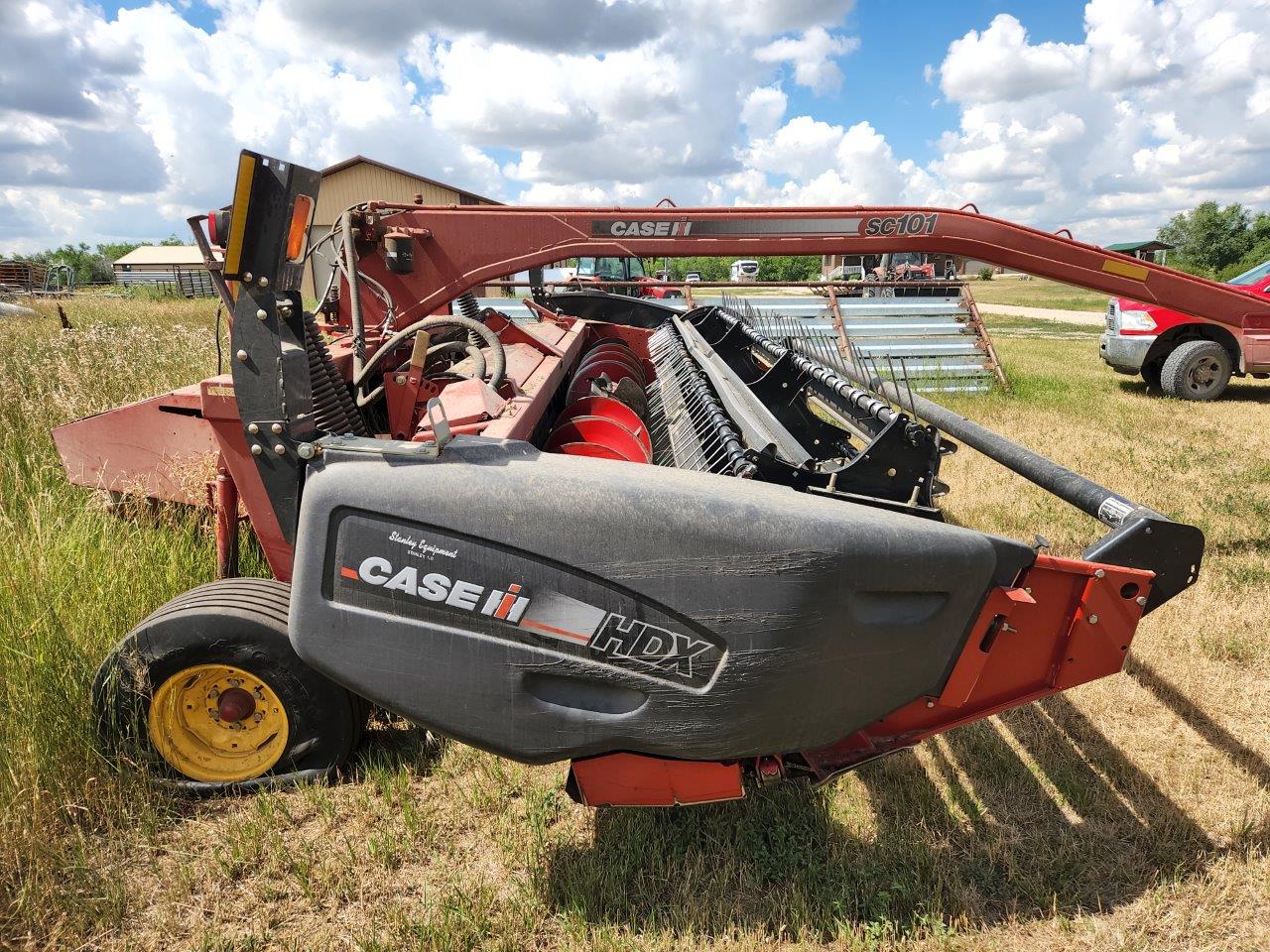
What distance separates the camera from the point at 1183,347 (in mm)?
9570

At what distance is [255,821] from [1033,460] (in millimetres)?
2926

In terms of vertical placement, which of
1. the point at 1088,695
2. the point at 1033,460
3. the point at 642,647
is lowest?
the point at 1088,695

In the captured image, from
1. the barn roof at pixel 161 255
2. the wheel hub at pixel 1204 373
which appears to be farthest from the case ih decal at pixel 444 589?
the barn roof at pixel 161 255

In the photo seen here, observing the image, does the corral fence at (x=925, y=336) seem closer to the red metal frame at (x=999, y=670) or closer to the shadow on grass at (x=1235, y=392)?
the shadow on grass at (x=1235, y=392)

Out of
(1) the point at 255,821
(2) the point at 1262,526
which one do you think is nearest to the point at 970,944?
(1) the point at 255,821

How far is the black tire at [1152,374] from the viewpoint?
10258mm

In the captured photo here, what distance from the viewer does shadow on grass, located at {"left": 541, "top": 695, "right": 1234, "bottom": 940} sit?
88.8 inches

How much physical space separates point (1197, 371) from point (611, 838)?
10308mm

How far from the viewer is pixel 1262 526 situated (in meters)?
5.00

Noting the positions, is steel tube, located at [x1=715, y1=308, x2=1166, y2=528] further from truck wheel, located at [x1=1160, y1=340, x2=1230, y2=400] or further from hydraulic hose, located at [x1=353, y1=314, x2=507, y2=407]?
truck wheel, located at [x1=1160, y1=340, x2=1230, y2=400]

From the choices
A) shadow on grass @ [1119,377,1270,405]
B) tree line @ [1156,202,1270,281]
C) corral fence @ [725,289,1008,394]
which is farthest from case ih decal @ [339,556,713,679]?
tree line @ [1156,202,1270,281]

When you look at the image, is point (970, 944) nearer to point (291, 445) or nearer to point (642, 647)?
point (642, 647)

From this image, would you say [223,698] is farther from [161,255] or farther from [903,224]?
[161,255]

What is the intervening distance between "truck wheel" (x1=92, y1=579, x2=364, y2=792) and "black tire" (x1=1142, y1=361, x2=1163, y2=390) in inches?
434
